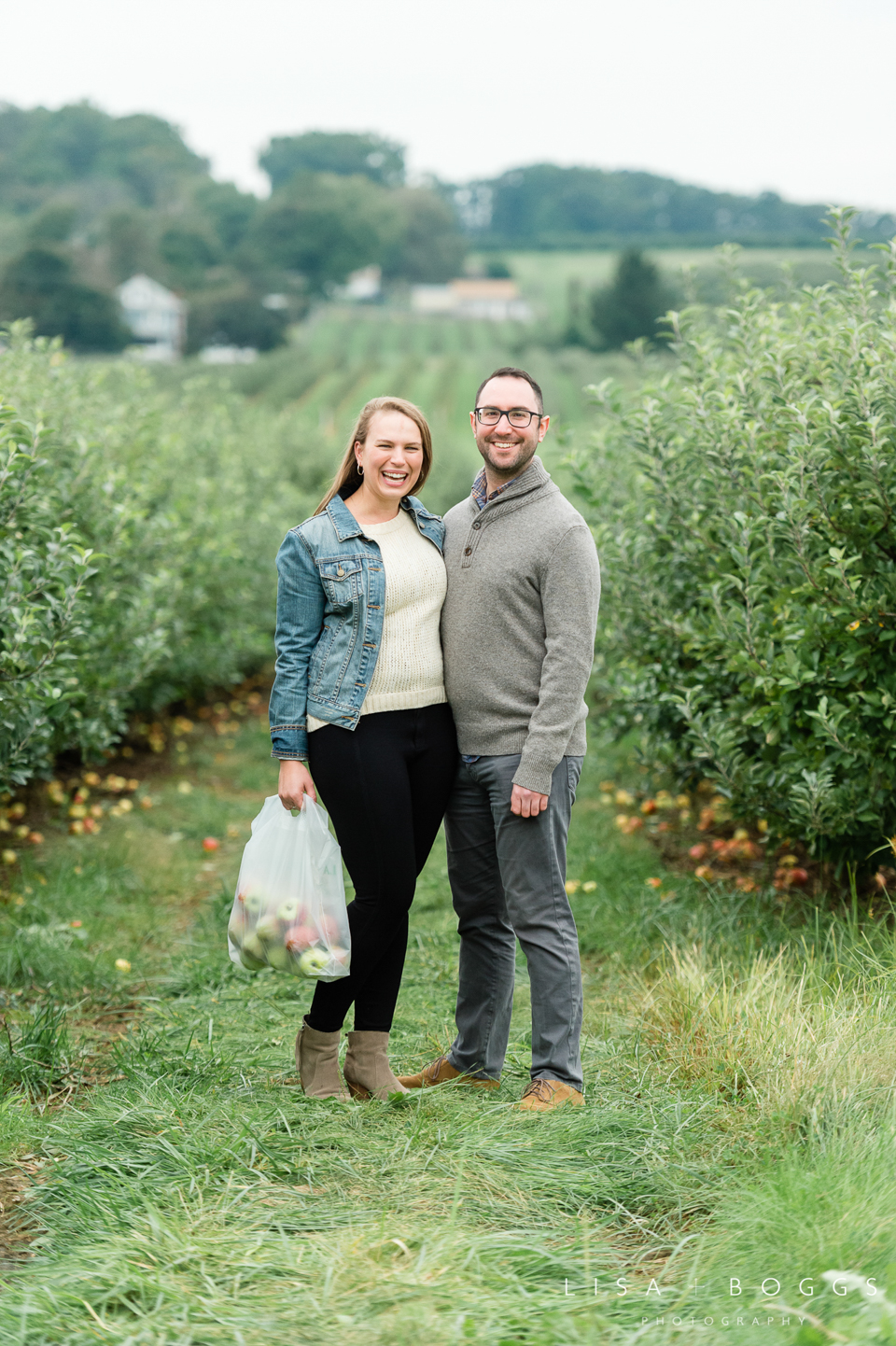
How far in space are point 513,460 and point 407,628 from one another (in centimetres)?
59

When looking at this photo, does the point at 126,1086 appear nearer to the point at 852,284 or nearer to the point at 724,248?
the point at 852,284

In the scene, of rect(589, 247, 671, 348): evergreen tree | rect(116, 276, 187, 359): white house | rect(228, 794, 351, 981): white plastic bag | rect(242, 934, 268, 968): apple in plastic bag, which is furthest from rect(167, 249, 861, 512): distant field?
rect(116, 276, 187, 359): white house

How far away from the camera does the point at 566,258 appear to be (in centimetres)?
9919

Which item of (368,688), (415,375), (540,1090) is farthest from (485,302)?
(540,1090)

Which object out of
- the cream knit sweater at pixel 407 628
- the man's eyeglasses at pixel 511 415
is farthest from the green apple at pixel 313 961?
the man's eyeglasses at pixel 511 415

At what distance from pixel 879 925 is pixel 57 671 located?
341 centimetres

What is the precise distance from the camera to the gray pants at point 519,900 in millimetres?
3389

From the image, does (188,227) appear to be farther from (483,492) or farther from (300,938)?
(300,938)

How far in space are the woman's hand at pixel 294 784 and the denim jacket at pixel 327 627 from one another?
33 mm

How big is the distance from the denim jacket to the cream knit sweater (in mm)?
38

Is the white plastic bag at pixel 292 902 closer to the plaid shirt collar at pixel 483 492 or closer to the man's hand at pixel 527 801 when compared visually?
the man's hand at pixel 527 801

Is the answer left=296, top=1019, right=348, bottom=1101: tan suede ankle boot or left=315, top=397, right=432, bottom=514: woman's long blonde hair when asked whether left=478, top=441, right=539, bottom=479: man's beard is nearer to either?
left=315, top=397, right=432, bottom=514: woman's long blonde hair

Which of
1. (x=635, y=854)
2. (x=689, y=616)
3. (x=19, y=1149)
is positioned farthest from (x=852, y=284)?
(x=19, y=1149)

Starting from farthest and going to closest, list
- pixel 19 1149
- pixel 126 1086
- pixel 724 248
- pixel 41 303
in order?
pixel 41 303 → pixel 724 248 → pixel 126 1086 → pixel 19 1149
